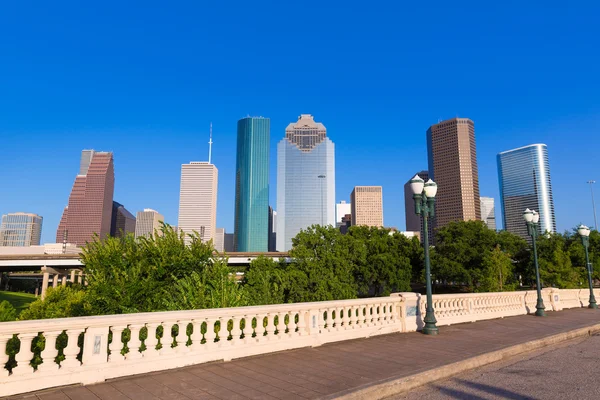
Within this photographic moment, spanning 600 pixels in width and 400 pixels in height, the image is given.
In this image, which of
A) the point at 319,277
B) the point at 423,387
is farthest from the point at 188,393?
the point at 319,277

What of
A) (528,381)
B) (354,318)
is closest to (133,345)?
(354,318)

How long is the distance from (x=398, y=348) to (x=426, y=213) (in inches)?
203

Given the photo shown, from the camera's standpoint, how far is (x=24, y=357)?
5.21 metres

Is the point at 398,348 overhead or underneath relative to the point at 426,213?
underneath

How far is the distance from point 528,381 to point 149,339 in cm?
624

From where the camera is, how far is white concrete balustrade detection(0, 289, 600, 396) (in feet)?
17.6

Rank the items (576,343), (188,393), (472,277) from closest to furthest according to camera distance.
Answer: (188,393) → (576,343) → (472,277)

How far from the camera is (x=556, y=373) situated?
6949 millimetres

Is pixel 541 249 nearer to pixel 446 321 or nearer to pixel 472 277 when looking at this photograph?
pixel 472 277

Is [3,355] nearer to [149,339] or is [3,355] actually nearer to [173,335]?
[149,339]

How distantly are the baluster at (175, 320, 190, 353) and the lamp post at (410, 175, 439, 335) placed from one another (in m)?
6.82

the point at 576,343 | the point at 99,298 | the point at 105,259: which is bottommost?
the point at 576,343

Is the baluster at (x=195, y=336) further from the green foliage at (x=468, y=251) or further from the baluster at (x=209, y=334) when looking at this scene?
the green foliage at (x=468, y=251)

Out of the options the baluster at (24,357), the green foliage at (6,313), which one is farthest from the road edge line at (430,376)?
the green foliage at (6,313)
